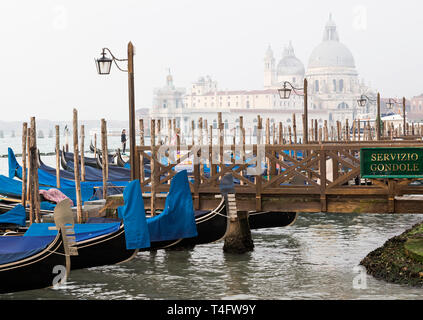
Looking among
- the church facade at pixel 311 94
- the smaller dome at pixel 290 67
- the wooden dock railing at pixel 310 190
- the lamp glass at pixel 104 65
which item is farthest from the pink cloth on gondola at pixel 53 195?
the smaller dome at pixel 290 67

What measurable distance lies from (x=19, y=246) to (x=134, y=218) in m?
1.19

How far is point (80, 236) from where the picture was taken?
351 inches

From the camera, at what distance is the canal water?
923 cm

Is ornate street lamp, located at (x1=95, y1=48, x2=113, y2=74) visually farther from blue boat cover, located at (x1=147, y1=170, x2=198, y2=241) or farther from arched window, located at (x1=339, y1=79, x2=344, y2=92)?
arched window, located at (x1=339, y1=79, x2=344, y2=92)

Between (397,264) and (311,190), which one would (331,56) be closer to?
(311,190)

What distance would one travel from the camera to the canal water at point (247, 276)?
923cm

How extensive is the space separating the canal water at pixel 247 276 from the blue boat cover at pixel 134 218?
0.67 m

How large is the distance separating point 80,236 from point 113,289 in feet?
3.14

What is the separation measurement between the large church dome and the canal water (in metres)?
110

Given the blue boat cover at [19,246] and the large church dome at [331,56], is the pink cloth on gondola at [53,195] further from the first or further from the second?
the large church dome at [331,56]

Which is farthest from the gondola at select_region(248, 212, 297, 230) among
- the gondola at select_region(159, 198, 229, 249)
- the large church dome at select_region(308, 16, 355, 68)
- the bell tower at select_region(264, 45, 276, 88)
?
the bell tower at select_region(264, 45, 276, 88)

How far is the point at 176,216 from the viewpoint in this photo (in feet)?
31.4

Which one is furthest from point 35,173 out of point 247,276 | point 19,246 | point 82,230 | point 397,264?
point 397,264
